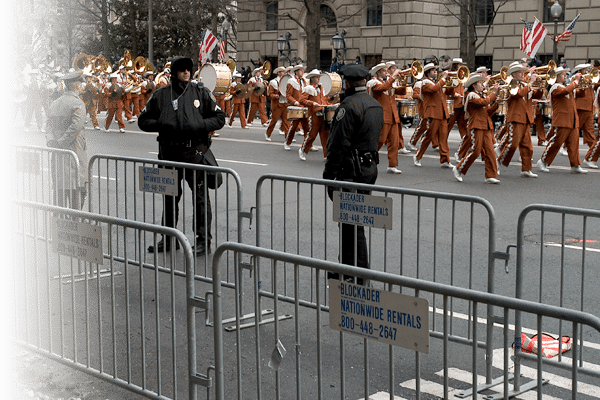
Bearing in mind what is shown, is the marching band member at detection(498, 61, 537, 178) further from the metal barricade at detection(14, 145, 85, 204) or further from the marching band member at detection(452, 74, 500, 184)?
the metal barricade at detection(14, 145, 85, 204)

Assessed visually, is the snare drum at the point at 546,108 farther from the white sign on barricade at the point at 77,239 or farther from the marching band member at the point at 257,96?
the white sign on barricade at the point at 77,239

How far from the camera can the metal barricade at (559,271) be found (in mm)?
4840

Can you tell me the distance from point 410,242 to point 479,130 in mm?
5637

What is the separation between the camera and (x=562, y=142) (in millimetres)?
14938

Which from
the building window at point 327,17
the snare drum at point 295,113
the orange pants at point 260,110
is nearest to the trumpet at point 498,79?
the snare drum at point 295,113

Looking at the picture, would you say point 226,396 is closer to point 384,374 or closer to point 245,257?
point 384,374

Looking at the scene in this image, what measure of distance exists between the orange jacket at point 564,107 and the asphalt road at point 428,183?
0.86 meters

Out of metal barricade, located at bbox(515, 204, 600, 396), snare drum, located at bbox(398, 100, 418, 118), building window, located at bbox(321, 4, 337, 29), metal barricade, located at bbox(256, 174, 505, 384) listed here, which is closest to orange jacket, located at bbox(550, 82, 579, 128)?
snare drum, located at bbox(398, 100, 418, 118)

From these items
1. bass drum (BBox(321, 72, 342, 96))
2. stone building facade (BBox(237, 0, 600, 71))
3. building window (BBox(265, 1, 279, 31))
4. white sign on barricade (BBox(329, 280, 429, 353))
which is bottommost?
white sign on barricade (BBox(329, 280, 429, 353))

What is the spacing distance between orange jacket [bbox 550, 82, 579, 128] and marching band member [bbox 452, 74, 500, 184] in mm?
1723

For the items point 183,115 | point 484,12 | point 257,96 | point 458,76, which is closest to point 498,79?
point 458,76

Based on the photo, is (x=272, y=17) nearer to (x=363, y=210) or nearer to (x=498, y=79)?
(x=498, y=79)

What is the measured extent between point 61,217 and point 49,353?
82 centimetres

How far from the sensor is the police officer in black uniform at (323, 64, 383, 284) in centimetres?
695
